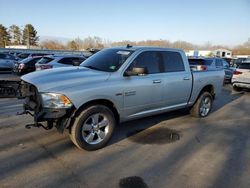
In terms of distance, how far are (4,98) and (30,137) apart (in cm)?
430

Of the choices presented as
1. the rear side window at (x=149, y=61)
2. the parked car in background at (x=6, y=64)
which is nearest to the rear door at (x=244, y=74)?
the rear side window at (x=149, y=61)

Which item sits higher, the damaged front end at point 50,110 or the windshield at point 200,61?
the windshield at point 200,61

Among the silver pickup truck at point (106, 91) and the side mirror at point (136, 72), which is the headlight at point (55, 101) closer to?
the silver pickup truck at point (106, 91)

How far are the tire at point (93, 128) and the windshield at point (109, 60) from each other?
3.05ft

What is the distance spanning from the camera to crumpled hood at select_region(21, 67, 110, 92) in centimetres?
418

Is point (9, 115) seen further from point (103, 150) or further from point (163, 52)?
point (163, 52)

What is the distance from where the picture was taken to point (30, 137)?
514cm

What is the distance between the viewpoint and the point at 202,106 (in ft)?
23.9

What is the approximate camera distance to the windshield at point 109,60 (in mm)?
5105

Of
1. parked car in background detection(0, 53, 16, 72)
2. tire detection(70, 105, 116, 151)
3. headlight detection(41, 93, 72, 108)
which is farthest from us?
parked car in background detection(0, 53, 16, 72)

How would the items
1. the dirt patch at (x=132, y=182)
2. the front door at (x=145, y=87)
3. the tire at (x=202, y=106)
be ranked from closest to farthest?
the dirt patch at (x=132, y=182) < the front door at (x=145, y=87) < the tire at (x=202, y=106)

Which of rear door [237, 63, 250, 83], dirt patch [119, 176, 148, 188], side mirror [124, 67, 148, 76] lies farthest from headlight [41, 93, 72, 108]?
rear door [237, 63, 250, 83]

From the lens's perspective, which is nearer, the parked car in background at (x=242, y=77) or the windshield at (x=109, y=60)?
the windshield at (x=109, y=60)

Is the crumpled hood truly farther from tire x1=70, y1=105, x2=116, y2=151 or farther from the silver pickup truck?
tire x1=70, y1=105, x2=116, y2=151
